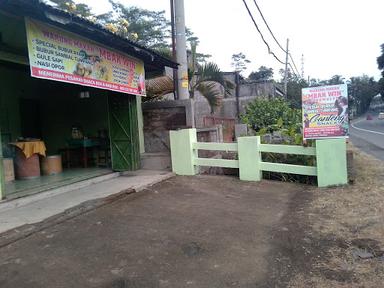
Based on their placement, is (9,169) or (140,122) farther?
(140,122)

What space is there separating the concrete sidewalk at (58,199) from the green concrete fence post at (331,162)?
3.44 meters

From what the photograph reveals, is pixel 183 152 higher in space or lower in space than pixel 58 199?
higher

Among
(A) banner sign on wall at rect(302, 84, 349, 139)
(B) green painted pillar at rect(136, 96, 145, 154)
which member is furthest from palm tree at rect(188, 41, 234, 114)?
(A) banner sign on wall at rect(302, 84, 349, 139)

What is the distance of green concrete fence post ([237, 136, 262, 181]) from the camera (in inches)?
380

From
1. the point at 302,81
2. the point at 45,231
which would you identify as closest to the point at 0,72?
the point at 45,231

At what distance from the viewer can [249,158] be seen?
974 cm

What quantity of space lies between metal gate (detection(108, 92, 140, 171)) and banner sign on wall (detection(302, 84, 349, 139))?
4.23 metres

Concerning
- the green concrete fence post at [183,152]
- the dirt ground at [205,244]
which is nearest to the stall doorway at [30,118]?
the green concrete fence post at [183,152]

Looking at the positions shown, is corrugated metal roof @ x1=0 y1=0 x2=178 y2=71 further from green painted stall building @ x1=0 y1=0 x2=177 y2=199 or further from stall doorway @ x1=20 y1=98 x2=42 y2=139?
stall doorway @ x1=20 y1=98 x2=42 y2=139

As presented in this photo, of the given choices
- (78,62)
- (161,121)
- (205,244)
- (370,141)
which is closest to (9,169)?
(78,62)

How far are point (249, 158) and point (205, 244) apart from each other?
4674 millimetres

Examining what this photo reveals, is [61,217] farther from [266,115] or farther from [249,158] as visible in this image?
[266,115]

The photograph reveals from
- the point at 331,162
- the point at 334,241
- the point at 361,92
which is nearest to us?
the point at 334,241

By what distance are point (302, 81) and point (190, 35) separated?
14008 millimetres
